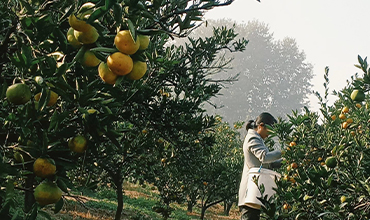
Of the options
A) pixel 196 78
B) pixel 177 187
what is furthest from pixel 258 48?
pixel 196 78

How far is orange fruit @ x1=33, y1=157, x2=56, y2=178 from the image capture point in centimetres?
160

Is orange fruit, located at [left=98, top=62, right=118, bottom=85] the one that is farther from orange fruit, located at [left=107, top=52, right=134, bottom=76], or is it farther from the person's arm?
the person's arm

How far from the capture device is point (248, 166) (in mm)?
4172

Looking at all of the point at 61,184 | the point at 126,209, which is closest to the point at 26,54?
the point at 61,184

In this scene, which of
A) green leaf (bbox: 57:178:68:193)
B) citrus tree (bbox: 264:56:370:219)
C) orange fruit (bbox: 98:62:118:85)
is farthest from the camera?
citrus tree (bbox: 264:56:370:219)

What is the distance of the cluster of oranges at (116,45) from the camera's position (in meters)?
1.36

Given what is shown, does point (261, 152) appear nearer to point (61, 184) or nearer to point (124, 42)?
point (61, 184)

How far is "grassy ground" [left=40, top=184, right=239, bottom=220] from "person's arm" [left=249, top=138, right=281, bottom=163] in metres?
2.02

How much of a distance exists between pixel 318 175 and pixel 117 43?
1.48 metres

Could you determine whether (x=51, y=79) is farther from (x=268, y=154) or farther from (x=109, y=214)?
(x=109, y=214)

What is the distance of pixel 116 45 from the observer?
1.37m

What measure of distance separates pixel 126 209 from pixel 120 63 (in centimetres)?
990

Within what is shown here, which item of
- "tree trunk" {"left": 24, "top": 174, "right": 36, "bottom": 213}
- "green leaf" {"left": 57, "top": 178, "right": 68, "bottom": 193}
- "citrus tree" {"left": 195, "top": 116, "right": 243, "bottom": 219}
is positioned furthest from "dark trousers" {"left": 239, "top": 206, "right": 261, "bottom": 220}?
"citrus tree" {"left": 195, "top": 116, "right": 243, "bottom": 219}

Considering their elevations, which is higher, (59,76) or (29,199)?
(59,76)
